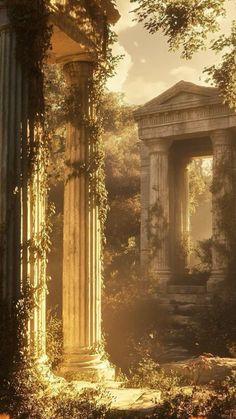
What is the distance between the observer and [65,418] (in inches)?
308

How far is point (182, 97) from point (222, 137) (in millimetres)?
2572

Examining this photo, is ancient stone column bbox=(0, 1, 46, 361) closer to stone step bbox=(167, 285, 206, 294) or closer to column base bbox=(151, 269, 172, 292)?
stone step bbox=(167, 285, 206, 294)

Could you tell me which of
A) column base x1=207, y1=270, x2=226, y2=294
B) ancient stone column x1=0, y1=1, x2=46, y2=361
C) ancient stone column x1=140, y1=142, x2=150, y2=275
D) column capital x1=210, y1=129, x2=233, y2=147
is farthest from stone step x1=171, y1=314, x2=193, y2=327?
ancient stone column x1=0, y1=1, x2=46, y2=361

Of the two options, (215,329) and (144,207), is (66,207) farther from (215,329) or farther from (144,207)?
(144,207)

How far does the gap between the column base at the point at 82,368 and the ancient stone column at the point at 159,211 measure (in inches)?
568

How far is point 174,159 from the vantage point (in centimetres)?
2812

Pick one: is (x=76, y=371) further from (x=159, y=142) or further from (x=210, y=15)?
(x=159, y=142)

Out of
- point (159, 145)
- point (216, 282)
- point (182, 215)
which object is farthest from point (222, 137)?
point (216, 282)

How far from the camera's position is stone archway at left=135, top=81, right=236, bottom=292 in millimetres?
24234

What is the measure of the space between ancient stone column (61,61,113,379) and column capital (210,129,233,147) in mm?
14017

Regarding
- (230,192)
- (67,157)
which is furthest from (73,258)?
(230,192)

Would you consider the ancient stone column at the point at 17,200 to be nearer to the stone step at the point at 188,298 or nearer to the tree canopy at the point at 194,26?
the tree canopy at the point at 194,26

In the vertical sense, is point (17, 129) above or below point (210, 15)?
below

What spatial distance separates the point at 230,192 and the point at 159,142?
417 centimetres
